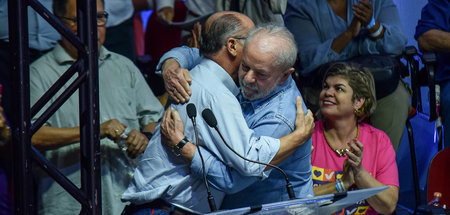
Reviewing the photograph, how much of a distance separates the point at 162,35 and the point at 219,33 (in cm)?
224

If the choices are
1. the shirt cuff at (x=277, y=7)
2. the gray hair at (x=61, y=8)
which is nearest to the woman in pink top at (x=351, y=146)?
the shirt cuff at (x=277, y=7)

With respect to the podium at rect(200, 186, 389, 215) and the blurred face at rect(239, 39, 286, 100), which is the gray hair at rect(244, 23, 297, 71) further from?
the podium at rect(200, 186, 389, 215)

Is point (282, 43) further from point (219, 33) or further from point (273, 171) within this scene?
point (273, 171)

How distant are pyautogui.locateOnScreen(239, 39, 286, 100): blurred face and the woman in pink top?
935mm

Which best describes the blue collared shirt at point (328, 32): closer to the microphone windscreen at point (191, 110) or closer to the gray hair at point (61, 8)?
the gray hair at point (61, 8)

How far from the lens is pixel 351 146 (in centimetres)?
373

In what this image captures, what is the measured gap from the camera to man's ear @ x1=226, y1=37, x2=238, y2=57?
300 cm

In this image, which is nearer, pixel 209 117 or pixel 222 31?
pixel 209 117

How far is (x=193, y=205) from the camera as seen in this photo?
2.98 m

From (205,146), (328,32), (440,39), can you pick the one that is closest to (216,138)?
(205,146)

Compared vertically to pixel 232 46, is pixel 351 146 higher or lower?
lower

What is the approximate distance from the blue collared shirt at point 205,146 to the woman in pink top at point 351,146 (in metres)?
1.03

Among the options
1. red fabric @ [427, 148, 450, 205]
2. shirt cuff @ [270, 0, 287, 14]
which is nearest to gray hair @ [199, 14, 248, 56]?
shirt cuff @ [270, 0, 287, 14]

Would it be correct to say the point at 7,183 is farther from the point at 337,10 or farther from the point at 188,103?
the point at 337,10
